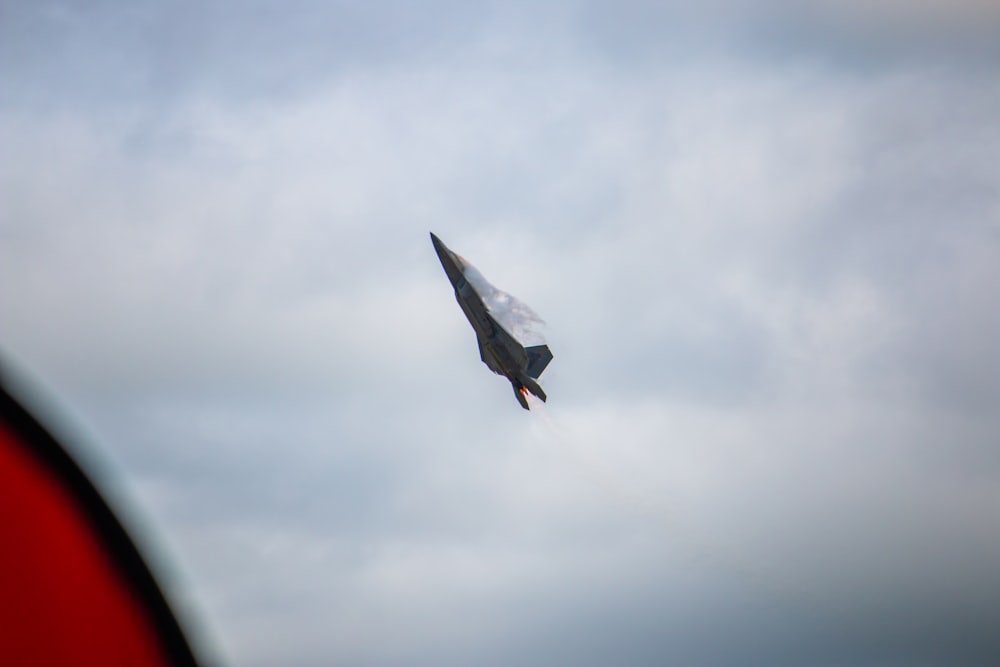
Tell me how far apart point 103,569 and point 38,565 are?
10.7 inches

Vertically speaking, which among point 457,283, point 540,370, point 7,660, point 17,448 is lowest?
point 7,660

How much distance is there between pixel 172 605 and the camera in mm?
4734

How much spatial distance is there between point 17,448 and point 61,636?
0.89 m

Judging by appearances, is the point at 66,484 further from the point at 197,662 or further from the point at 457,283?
the point at 457,283

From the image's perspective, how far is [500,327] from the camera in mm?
104125

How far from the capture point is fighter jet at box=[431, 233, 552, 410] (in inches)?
4109

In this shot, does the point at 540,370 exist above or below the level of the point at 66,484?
above

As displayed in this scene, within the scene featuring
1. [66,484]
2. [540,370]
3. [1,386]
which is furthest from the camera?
[540,370]

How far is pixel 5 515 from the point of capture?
15.5 ft

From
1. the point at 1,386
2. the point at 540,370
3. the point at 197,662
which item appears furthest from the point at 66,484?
the point at 540,370

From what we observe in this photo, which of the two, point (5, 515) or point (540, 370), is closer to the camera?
point (5, 515)

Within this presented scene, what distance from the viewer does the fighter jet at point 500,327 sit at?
4109 inches

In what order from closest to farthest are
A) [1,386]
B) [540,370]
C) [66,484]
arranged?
[1,386] < [66,484] < [540,370]

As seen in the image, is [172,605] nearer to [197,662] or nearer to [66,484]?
[197,662]
